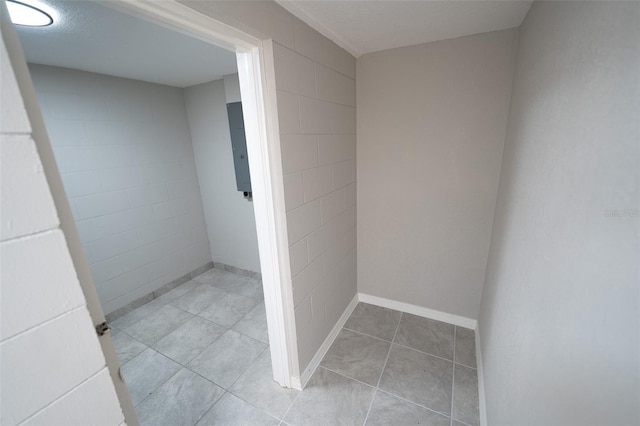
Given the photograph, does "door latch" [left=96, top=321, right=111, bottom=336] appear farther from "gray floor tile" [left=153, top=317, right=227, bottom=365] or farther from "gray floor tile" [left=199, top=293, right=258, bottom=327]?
"gray floor tile" [left=199, top=293, right=258, bottom=327]

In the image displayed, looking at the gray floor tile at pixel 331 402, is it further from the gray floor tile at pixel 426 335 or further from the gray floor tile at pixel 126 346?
the gray floor tile at pixel 126 346

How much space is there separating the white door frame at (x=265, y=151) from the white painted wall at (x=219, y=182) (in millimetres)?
1575

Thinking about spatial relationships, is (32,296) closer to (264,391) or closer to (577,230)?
(577,230)

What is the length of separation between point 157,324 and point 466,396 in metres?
2.65

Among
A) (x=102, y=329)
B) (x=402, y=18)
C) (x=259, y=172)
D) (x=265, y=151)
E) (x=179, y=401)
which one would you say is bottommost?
(x=179, y=401)

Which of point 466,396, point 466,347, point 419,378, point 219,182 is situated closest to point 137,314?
point 219,182

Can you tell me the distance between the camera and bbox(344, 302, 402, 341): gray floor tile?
86.5 inches

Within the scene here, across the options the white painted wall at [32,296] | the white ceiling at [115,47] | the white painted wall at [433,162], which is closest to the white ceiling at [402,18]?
the white painted wall at [433,162]

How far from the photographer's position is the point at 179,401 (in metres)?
1.67

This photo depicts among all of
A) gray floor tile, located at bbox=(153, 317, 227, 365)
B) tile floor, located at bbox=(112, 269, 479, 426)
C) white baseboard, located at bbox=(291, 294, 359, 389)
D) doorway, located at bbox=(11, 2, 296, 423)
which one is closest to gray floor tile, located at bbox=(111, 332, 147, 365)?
tile floor, located at bbox=(112, 269, 479, 426)

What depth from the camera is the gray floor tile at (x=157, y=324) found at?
7.43ft

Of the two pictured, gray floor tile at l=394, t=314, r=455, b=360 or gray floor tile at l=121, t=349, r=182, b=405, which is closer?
gray floor tile at l=121, t=349, r=182, b=405

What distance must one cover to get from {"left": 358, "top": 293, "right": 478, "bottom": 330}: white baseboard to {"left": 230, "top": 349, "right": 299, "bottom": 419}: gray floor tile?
1167 millimetres

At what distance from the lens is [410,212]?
218 centimetres
